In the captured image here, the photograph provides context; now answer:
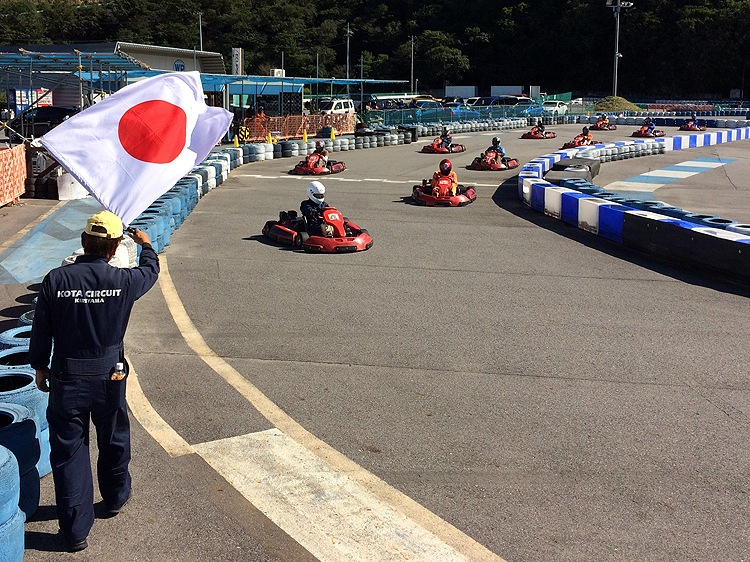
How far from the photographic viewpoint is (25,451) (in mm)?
3965

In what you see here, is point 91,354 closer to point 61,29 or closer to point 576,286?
point 576,286

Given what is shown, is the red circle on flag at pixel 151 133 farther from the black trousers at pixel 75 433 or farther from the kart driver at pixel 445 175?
the kart driver at pixel 445 175

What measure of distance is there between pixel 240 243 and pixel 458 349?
5763mm

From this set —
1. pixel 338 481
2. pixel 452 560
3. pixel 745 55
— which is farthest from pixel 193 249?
pixel 745 55

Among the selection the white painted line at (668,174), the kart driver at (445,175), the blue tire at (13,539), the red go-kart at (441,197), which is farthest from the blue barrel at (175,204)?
the white painted line at (668,174)

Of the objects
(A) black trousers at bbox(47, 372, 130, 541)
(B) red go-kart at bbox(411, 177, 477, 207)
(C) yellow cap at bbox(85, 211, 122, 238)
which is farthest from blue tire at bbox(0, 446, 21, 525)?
(B) red go-kart at bbox(411, 177, 477, 207)

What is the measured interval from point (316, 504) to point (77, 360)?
1.48m

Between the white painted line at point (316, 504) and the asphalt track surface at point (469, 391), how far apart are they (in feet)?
0.30

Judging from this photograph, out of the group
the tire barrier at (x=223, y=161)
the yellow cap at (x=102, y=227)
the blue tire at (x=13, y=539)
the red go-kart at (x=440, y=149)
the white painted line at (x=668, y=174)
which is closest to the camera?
the blue tire at (x=13, y=539)

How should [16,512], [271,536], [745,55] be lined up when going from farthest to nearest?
[745,55], [271,536], [16,512]

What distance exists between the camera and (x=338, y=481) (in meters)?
4.56

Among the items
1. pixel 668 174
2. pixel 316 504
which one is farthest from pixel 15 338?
pixel 668 174

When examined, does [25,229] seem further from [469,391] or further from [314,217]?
[469,391]

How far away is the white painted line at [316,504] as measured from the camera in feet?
12.7
